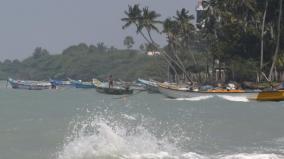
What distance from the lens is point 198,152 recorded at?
20.3 m

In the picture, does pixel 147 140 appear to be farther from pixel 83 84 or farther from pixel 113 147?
pixel 83 84

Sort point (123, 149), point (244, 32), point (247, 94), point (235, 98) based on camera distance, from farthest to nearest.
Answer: point (244, 32)
point (235, 98)
point (247, 94)
point (123, 149)

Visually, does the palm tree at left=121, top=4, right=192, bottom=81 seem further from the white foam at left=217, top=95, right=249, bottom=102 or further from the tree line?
the white foam at left=217, top=95, right=249, bottom=102

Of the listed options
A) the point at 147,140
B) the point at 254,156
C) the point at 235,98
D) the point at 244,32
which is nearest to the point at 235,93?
the point at 235,98

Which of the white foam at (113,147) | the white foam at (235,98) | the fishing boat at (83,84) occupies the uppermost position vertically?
the fishing boat at (83,84)

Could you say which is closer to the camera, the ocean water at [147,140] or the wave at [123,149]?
the wave at [123,149]

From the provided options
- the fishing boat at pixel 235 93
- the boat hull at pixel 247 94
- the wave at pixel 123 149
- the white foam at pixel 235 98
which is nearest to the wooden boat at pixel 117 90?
the fishing boat at pixel 235 93

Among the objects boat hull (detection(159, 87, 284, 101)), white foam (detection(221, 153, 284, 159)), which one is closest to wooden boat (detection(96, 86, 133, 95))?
boat hull (detection(159, 87, 284, 101))

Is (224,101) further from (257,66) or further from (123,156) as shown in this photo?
(123,156)

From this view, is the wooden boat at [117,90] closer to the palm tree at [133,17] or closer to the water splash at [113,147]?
the palm tree at [133,17]

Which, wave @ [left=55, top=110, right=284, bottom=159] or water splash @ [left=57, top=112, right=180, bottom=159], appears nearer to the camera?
wave @ [left=55, top=110, right=284, bottom=159]

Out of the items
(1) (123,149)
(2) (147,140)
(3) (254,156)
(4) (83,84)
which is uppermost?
(4) (83,84)

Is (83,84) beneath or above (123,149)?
above

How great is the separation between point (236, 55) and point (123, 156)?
6716 cm
